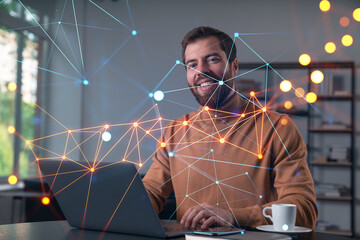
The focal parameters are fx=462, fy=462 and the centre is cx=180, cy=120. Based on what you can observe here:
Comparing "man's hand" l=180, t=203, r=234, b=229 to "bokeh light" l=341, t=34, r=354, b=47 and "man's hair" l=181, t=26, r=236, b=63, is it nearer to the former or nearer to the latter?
"man's hair" l=181, t=26, r=236, b=63

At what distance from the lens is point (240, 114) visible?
1.71 m

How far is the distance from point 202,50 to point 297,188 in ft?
2.39

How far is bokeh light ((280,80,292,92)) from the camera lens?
12.5ft

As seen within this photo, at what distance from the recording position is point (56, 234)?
101 centimetres

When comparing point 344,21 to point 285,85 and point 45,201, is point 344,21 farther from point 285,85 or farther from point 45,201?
point 45,201

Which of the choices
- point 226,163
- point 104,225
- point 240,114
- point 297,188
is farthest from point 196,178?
point 104,225

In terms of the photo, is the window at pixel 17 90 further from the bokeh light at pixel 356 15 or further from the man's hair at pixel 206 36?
the bokeh light at pixel 356 15

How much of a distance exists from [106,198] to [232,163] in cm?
75

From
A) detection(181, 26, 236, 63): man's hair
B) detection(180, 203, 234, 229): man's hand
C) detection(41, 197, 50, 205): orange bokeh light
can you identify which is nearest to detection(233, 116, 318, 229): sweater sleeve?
detection(180, 203, 234, 229): man's hand

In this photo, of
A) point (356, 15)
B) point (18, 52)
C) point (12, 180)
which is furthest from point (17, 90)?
point (356, 15)

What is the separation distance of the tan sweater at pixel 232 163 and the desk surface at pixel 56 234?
0.42 m

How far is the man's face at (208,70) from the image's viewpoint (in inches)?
73.4

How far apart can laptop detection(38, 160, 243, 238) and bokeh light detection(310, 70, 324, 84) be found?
300 centimetres

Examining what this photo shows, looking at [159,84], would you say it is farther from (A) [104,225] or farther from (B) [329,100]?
(A) [104,225]
